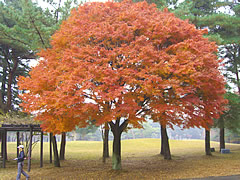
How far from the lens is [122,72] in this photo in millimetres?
9273

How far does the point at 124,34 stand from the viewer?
409 inches

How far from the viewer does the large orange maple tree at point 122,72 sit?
9047 mm

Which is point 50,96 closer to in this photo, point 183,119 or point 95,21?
point 95,21

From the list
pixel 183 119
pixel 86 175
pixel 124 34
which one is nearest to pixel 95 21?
pixel 124 34

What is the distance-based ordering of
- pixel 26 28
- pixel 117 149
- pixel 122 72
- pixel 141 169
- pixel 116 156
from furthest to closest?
1. pixel 26 28
2. pixel 141 169
3. pixel 117 149
4. pixel 116 156
5. pixel 122 72

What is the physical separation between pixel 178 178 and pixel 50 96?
700 cm

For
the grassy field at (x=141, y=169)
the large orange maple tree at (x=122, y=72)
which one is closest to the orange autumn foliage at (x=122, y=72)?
the large orange maple tree at (x=122, y=72)

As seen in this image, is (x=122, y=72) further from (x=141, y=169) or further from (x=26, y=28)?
(x=26, y=28)

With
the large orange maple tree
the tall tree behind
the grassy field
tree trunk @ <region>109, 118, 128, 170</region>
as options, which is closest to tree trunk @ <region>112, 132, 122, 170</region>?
tree trunk @ <region>109, 118, 128, 170</region>

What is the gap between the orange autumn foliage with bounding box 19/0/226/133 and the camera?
9.05 metres

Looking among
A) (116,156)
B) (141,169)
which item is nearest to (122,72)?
(116,156)

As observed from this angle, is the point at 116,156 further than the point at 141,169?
No

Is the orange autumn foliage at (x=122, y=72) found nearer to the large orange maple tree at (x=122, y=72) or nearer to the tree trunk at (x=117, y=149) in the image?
the large orange maple tree at (x=122, y=72)

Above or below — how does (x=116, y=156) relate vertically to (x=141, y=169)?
above
